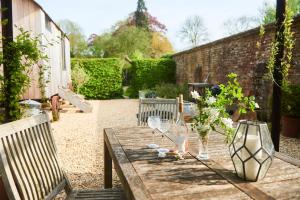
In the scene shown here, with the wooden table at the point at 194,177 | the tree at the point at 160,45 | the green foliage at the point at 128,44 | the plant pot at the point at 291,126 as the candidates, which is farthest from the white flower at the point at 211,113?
the tree at the point at 160,45

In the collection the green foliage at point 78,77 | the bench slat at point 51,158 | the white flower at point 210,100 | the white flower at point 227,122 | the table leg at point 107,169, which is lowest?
the table leg at point 107,169

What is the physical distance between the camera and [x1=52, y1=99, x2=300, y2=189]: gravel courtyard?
410 centimetres

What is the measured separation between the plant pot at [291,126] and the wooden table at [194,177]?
175 inches

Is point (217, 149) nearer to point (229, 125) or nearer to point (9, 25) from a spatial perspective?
point (229, 125)

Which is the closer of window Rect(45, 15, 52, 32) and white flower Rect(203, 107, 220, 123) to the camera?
white flower Rect(203, 107, 220, 123)

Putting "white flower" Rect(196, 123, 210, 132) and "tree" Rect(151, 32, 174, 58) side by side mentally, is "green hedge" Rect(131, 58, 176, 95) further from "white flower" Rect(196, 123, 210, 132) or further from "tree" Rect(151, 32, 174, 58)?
"tree" Rect(151, 32, 174, 58)

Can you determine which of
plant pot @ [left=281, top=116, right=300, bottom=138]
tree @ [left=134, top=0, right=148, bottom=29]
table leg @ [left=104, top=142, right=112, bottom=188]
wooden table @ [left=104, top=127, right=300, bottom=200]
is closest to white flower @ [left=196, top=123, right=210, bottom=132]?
wooden table @ [left=104, top=127, right=300, bottom=200]

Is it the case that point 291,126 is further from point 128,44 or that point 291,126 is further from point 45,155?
point 128,44

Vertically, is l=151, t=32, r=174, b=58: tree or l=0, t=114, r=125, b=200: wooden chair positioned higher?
l=151, t=32, r=174, b=58: tree

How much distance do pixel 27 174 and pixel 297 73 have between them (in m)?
6.05

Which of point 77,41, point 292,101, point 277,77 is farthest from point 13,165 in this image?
point 77,41

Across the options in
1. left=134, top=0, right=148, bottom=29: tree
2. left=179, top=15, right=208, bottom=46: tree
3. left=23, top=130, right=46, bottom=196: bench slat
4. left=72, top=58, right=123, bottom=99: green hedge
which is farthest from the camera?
left=134, top=0, right=148, bottom=29: tree

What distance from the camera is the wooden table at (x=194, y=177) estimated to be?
1392 mm

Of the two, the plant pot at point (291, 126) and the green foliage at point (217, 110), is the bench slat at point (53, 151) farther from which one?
the plant pot at point (291, 126)
